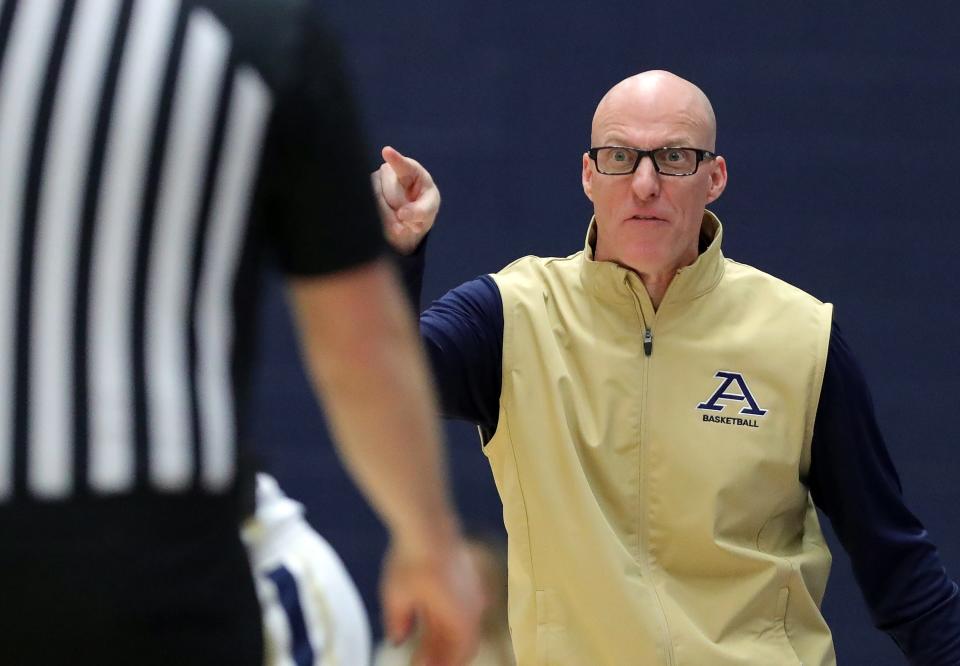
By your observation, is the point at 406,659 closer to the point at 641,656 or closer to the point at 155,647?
the point at 155,647

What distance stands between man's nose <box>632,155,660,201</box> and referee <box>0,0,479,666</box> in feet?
6.15

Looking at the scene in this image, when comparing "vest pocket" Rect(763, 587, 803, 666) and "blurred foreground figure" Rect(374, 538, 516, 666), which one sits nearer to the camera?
"vest pocket" Rect(763, 587, 803, 666)

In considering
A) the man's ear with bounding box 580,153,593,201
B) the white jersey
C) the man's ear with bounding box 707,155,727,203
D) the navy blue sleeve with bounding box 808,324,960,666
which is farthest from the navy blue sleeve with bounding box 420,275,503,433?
the white jersey

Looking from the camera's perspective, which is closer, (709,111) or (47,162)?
(47,162)

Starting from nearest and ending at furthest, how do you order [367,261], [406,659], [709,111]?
1. [367,261]
2. [406,659]
3. [709,111]

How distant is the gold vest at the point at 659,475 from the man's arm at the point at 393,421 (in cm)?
157

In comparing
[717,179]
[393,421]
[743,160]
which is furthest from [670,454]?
[743,160]

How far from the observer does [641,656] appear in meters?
3.22

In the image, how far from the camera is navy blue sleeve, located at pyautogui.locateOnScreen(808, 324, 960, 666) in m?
3.31

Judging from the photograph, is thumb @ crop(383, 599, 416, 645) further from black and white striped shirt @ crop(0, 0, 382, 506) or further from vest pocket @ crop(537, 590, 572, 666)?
vest pocket @ crop(537, 590, 572, 666)

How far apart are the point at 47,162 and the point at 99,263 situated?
4.0 inches

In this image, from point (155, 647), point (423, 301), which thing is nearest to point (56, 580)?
point (155, 647)

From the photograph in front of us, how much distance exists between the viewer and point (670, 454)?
3.29 metres

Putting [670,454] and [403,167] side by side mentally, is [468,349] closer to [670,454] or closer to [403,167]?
[670,454]
